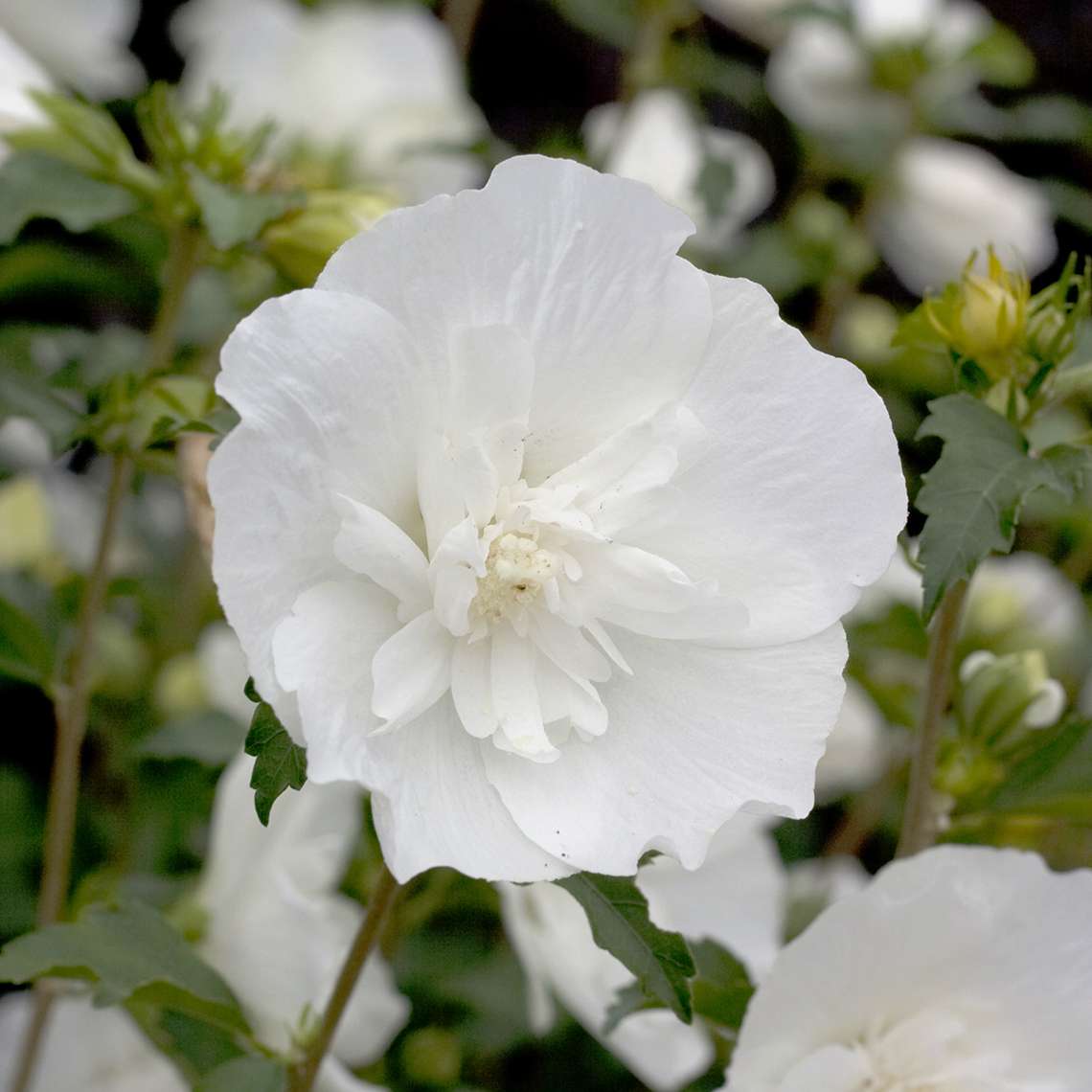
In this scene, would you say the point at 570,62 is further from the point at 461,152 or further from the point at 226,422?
the point at 226,422

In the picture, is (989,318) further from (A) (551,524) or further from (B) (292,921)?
(B) (292,921)

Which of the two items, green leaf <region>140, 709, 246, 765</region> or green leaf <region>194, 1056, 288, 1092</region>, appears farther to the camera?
green leaf <region>140, 709, 246, 765</region>

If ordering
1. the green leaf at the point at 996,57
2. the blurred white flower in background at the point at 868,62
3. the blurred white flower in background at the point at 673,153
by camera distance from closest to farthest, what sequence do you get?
the blurred white flower in background at the point at 673,153 < the green leaf at the point at 996,57 < the blurred white flower in background at the point at 868,62

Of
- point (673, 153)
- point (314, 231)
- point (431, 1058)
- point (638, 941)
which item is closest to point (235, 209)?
point (314, 231)

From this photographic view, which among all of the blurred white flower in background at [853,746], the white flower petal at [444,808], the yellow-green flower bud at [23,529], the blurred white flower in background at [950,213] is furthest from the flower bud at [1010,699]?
the blurred white flower in background at [950,213]

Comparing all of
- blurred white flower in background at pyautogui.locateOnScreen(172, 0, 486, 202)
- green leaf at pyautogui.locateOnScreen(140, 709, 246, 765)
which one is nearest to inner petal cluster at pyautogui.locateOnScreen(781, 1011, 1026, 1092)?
green leaf at pyautogui.locateOnScreen(140, 709, 246, 765)

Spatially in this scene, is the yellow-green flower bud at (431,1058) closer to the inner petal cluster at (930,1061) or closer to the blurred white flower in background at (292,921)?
the blurred white flower in background at (292,921)

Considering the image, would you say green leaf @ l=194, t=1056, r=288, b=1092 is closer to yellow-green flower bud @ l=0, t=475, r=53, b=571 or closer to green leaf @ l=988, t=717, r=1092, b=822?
green leaf @ l=988, t=717, r=1092, b=822

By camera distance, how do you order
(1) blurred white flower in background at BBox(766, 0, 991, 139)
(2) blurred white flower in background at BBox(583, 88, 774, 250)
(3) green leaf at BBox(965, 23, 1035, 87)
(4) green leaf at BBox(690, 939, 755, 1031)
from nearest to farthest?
(4) green leaf at BBox(690, 939, 755, 1031), (2) blurred white flower in background at BBox(583, 88, 774, 250), (3) green leaf at BBox(965, 23, 1035, 87), (1) blurred white flower in background at BBox(766, 0, 991, 139)

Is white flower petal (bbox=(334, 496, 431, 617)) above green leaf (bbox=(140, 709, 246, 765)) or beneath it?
above
